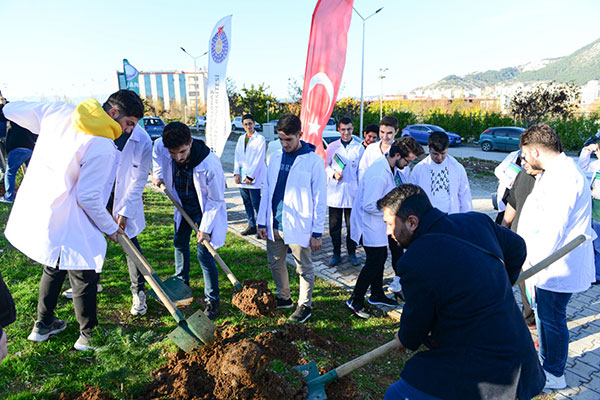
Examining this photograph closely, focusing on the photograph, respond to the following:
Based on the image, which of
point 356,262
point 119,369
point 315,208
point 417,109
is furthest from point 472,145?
point 119,369

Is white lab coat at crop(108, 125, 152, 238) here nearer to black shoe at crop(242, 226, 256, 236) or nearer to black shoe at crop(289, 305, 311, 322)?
black shoe at crop(289, 305, 311, 322)

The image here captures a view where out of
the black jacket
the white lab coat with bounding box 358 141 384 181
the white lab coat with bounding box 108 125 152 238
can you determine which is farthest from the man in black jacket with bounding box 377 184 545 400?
the white lab coat with bounding box 358 141 384 181

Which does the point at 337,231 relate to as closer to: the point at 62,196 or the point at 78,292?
the point at 78,292

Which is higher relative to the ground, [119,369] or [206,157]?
[206,157]

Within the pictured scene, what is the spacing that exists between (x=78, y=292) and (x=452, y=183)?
12.4 ft

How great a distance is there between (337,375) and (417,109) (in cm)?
4001

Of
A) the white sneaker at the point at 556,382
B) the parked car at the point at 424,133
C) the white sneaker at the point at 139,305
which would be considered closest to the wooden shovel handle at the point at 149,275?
the white sneaker at the point at 139,305

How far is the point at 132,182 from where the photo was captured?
3.76m

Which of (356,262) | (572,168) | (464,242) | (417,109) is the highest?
(417,109)

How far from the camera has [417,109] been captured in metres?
39.1

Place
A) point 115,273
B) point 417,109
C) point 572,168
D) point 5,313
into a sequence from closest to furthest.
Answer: point 5,313 → point 572,168 → point 115,273 → point 417,109

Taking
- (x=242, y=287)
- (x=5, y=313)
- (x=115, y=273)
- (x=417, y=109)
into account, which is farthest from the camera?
(x=417, y=109)

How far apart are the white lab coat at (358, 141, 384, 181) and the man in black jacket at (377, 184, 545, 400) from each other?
3226 mm

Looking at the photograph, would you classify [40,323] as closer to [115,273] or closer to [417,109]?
[115,273]
